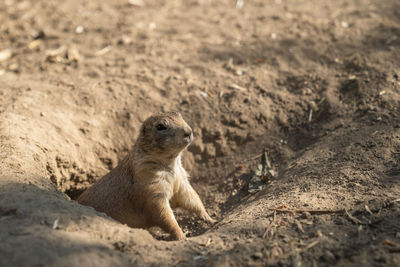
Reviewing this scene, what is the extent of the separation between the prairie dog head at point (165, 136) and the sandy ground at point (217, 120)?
0.99 meters

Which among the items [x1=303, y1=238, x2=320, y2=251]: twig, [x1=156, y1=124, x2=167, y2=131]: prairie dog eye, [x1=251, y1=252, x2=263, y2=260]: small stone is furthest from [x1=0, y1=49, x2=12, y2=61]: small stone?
[x1=303, y1=238, x2=320, y2=251]: twig

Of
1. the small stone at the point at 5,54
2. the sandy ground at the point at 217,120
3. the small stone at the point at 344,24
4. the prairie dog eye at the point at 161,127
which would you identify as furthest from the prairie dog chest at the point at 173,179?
the small stone at the point at 5,54

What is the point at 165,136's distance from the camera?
414 centimetres

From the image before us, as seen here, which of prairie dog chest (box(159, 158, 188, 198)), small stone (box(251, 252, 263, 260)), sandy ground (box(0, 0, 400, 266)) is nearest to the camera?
small stone (box(251, 252, 263, 260))

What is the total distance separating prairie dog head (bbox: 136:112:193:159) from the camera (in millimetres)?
4074

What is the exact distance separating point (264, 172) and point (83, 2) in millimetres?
6304

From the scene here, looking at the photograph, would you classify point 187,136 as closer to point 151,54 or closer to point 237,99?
point 237,99

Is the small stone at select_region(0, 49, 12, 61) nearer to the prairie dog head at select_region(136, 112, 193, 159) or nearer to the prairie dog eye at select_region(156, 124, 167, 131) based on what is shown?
the prairie dog head at select_region(136, 112, 193, 159)

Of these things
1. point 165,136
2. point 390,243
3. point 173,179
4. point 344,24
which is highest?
point 344,24

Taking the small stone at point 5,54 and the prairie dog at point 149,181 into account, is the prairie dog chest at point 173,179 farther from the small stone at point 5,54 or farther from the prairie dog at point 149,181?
the small stone at point 5,54

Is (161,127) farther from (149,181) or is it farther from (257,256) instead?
(257,256)

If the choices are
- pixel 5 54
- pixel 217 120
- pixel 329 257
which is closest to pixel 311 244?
pixel 329 257

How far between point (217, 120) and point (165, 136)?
171cm

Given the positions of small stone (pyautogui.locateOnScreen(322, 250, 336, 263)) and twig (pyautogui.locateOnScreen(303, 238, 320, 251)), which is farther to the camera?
twig (pyautogui.locateOnScreen(303, 238, 320, 251))
